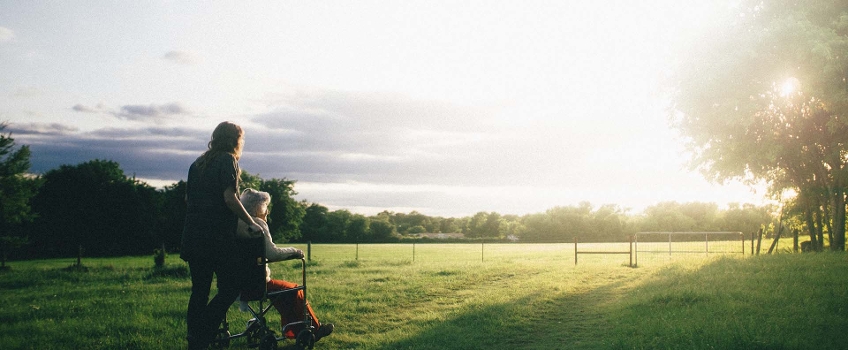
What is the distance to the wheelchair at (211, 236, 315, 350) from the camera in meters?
5.59

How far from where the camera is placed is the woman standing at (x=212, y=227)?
524cm

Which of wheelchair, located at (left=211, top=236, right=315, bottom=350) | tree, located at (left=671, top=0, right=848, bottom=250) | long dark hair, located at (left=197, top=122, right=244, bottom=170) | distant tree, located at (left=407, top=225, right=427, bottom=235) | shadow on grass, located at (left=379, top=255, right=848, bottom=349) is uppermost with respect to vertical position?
tree, located at (left=671, top=0, right=848, bottom=250)

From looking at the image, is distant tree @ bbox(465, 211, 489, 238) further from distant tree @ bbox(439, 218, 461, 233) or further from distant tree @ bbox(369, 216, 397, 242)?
distant tree @ bbox(369, 216, 397, 242)

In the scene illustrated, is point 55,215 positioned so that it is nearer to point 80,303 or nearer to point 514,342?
point 80,303

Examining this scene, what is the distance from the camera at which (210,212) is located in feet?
17.4

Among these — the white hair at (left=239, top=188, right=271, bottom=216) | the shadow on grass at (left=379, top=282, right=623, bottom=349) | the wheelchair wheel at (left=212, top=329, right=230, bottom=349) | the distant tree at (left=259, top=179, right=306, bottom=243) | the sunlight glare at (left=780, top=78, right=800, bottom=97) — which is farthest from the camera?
the distant tree at (left=259, top=179, right=306, bottom=243)

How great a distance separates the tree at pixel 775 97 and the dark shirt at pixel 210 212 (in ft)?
52.3

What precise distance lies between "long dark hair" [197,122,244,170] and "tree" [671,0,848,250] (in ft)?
51.5

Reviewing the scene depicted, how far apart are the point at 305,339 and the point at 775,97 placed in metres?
19.2

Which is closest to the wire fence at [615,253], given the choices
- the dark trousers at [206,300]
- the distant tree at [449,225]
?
the dark trousers at [206,300]

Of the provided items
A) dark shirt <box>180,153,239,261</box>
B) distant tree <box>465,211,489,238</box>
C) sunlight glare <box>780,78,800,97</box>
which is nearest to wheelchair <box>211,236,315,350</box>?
dark shirt <box>180,153,239,261</box>

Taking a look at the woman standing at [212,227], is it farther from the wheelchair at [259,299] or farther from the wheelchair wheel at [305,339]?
the wheelchair wheel at [305,339]

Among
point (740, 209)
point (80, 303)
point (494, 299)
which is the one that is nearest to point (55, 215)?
point (80, 303)

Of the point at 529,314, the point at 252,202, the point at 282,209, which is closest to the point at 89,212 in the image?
the point at 282,209
